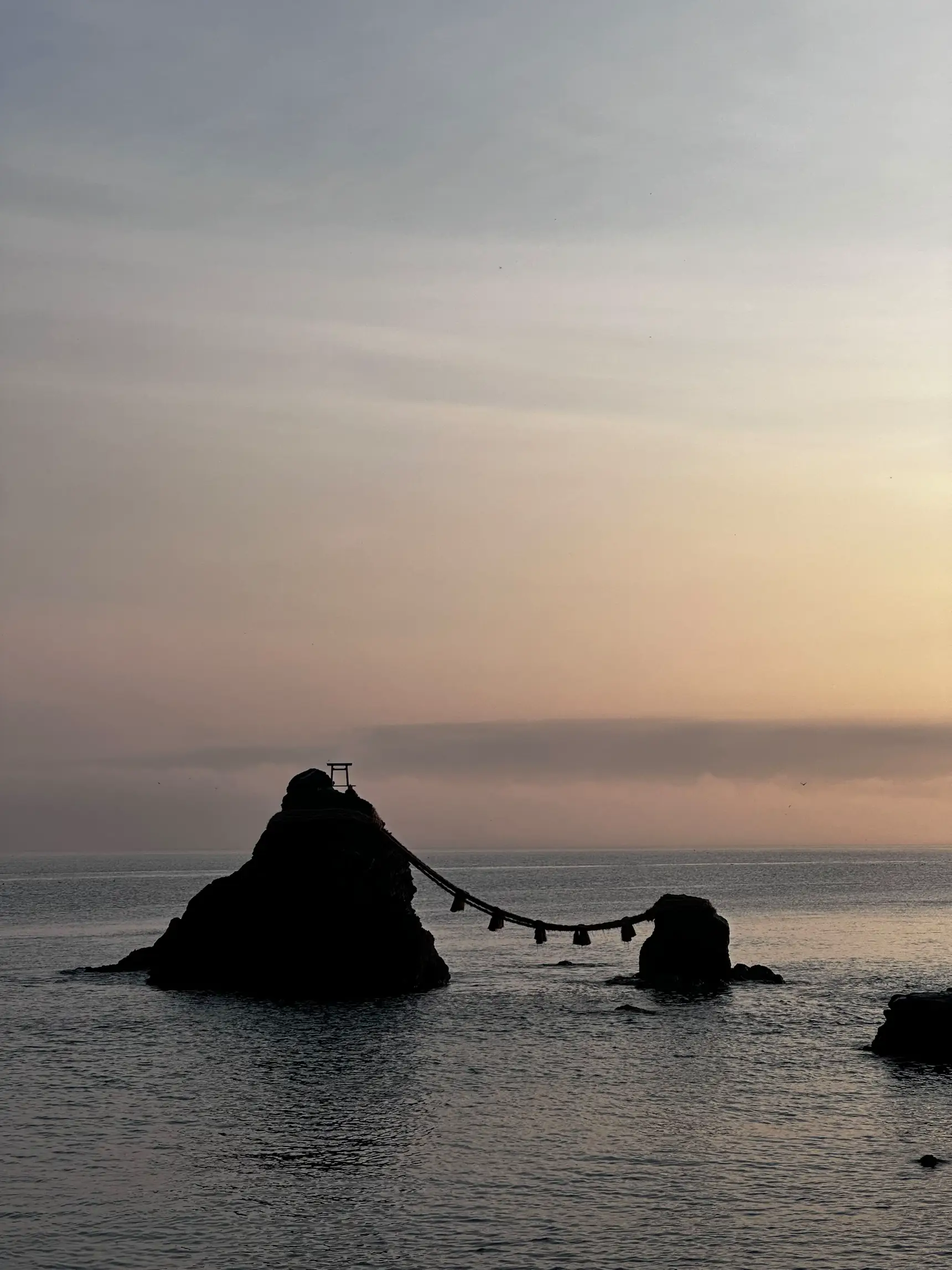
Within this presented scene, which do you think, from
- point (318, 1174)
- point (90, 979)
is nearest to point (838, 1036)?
point (318, 1174)

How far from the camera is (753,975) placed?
7575 cm

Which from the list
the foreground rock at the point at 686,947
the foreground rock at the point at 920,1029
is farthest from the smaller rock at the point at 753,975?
the foreground rock at the point at 920,1029

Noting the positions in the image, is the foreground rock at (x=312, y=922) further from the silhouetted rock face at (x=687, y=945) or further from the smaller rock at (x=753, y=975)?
the smaller rock at (x=753, y=975)

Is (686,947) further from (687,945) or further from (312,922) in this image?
(312,922)

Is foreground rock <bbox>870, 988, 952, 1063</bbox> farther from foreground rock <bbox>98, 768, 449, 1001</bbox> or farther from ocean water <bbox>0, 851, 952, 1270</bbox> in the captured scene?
foreground rock <bbox>98, 768, 449, 1001</bbox>

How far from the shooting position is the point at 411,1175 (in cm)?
3394

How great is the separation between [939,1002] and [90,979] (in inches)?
1811

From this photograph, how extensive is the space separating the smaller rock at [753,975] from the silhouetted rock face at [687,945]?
1.82 meters

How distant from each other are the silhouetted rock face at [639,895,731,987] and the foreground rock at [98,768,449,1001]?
503 inches

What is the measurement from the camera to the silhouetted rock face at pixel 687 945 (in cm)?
7212

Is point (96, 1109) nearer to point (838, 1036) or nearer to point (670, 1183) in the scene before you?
point (670, 1183)

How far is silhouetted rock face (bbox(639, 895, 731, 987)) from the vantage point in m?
72.1

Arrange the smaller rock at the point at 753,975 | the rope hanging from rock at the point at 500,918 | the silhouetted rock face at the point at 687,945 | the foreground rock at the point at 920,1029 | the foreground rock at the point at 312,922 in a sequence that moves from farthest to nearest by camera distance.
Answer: the smaller rock at the point at 753,975, the silhouetted rock face at the point at 687,945, the rope hanging from rock at the point at 500,918, the foreground rock at the point at 312,922, the foreground rock at the point at 920,1029

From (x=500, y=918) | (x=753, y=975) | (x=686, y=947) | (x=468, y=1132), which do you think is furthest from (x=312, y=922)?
(x=468, y=1132)
